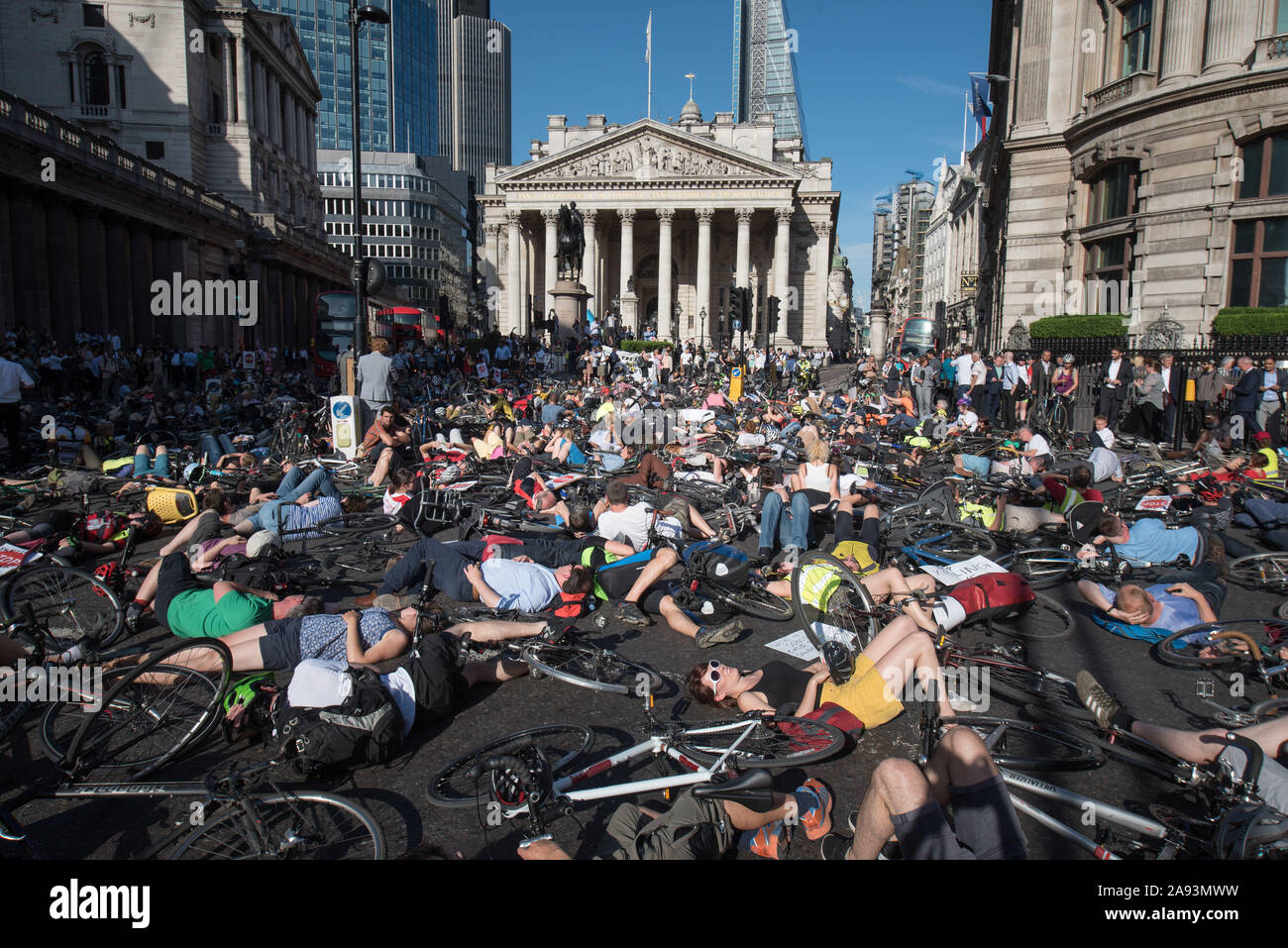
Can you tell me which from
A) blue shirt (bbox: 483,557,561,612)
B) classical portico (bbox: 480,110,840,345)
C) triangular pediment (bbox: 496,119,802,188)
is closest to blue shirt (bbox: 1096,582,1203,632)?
blue shirt (bbox: 483,557,561,612)

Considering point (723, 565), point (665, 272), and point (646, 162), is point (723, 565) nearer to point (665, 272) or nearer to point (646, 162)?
point (665, 272)

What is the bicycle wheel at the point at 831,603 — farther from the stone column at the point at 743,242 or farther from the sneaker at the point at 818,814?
the stone column at the point at 743,242

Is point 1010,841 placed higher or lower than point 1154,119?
lower

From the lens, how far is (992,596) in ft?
19.7

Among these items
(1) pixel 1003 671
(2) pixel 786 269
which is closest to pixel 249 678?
(1) pixel 1003 671

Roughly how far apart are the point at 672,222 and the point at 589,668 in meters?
63.2

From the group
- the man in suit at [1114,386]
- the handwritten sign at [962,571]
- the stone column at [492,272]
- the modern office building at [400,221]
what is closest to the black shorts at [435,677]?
the handwritten sign at [962,571]

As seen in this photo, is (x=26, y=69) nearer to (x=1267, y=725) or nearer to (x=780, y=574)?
(x=780, y=574)

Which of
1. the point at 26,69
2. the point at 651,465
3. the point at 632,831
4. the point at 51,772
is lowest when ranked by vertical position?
the point at 51,772

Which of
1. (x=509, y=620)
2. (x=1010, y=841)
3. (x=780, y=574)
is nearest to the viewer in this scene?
(x=1010, y=841)

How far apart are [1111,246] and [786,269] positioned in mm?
41154

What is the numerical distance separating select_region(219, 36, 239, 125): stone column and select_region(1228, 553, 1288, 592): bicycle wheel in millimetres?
60107

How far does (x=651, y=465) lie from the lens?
10.6m

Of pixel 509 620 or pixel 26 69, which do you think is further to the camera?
pixel 26 69
